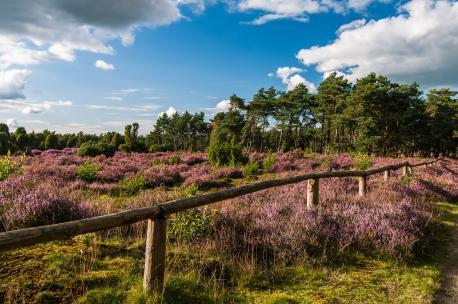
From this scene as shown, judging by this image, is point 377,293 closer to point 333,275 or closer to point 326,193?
point 333,275

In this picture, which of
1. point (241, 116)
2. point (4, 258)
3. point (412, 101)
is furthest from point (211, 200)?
point (241, 116)

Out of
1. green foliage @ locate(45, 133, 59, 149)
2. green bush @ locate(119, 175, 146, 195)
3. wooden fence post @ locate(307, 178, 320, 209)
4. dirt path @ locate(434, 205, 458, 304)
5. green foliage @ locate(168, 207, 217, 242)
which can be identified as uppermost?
green foliage @ locate(45, 133, 59, 149)

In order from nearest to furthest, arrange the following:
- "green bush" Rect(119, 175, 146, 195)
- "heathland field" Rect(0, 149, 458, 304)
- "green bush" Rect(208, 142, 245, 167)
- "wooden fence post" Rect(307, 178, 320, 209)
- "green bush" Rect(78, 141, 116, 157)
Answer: "heathland field" Rect(0, 149, 458, 304)
"wooden fence post" Rect(307, 178, 320, 209)
"green bush" Rect(119, 175, 146, 195)
"green bush" Rect(208, 142, 245, 167)
"green bush" Rect(78, 141, 116, 157)

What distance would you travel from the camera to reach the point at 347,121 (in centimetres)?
4797

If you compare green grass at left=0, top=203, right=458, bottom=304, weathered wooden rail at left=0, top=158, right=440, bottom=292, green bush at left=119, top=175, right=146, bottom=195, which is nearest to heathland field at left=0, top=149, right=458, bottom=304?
green grass at left=0, top=203, right=458, bottom=304

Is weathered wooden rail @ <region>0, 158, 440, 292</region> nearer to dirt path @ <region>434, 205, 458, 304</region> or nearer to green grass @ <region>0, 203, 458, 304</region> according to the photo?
green grass @ <region>0, 203, 458, 304</region>

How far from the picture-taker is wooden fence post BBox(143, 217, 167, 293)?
10.9 ft

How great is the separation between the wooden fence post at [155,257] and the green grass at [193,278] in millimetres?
124

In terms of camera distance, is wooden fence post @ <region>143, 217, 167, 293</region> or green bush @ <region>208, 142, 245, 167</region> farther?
green bush @ <region>208, 142, 245, 167</region>

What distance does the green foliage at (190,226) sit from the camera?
528 centimetres

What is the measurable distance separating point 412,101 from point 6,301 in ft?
178

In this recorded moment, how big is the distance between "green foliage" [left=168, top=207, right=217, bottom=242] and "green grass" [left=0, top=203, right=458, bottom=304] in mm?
307

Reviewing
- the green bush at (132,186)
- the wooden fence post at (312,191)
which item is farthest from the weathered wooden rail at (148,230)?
the green bush at (132,186)

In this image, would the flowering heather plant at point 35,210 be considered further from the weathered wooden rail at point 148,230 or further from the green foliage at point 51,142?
the green foliage at point 51,142
